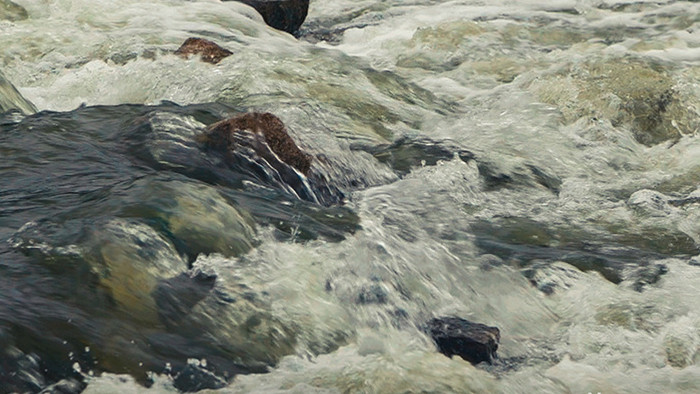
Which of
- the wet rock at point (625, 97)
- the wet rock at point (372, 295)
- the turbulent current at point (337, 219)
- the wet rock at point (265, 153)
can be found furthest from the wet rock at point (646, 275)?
the wet rock at point (625, 97)

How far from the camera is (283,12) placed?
1096 centimetres

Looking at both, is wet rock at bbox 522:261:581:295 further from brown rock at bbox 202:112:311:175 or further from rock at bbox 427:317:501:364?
brown rock at bbox 202:112:311:175

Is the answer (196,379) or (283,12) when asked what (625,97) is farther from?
(196,379)

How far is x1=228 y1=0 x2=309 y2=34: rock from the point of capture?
35.2 ft

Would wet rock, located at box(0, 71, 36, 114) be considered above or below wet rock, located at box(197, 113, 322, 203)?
below

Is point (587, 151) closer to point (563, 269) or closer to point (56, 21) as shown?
point (563, 269)

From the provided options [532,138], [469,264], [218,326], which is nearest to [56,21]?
[532,138]

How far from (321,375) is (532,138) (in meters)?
4.27

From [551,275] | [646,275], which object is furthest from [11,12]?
[646,275]

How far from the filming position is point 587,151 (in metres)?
7.43

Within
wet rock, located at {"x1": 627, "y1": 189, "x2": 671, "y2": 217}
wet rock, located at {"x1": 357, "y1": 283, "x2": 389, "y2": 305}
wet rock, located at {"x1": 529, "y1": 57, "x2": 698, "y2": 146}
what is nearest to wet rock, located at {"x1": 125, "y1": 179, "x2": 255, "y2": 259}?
wet rock, located at {"x1": 357, "y1": 283, "x2": 389, "y2": 305}

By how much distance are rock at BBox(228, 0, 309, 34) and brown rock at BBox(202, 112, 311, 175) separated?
5314 millimetres

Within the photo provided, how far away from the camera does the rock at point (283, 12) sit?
1074 centimetres

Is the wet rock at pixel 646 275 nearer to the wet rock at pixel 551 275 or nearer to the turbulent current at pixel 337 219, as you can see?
the turbulent current at pixel 337 219
